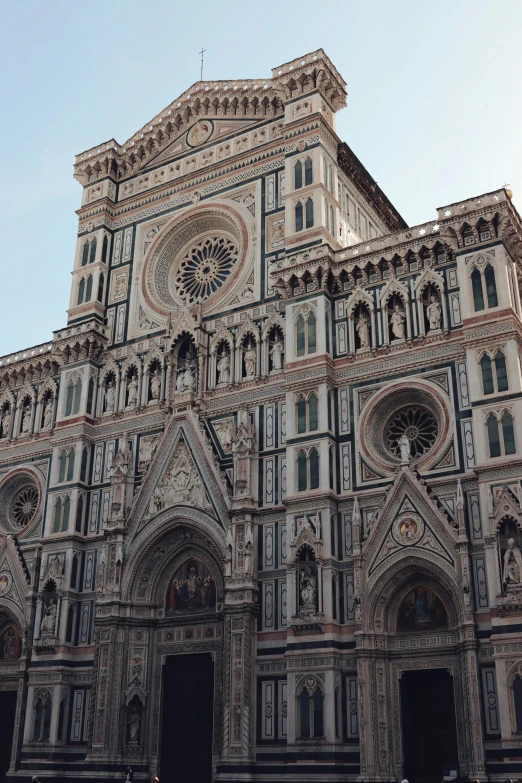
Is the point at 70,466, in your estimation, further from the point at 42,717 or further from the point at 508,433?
the point at 508,433

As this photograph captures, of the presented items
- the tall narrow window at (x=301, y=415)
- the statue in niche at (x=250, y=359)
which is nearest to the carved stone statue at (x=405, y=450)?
the tall narrow window at (x=301, y=415)

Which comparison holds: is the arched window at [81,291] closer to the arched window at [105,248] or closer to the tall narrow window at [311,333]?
the arched window at [105,248]

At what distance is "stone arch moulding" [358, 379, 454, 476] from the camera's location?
2605 cm

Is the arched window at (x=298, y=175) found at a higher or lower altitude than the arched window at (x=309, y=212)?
higher

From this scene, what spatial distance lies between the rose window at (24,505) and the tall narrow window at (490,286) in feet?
63.2

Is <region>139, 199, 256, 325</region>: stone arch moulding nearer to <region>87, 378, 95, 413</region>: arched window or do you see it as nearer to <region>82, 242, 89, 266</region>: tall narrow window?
<region>82, 242, 89, 266</region>: tall narrow window

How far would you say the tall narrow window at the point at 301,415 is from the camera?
28.2m

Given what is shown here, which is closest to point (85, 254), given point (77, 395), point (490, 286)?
point (77, 395)

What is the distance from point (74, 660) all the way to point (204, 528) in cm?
680

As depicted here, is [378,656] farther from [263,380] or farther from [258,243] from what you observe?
[258,243]

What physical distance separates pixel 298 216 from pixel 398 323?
20.4ft

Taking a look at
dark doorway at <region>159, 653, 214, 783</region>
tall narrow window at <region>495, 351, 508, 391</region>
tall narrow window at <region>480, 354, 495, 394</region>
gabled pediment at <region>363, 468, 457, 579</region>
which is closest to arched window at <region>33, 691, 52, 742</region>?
dark doorway at <region>159, 653, 214, 783</region>

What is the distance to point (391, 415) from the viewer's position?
27.9m

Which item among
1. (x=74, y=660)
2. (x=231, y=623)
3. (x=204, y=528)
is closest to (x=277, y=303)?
(x=204, y=528)
